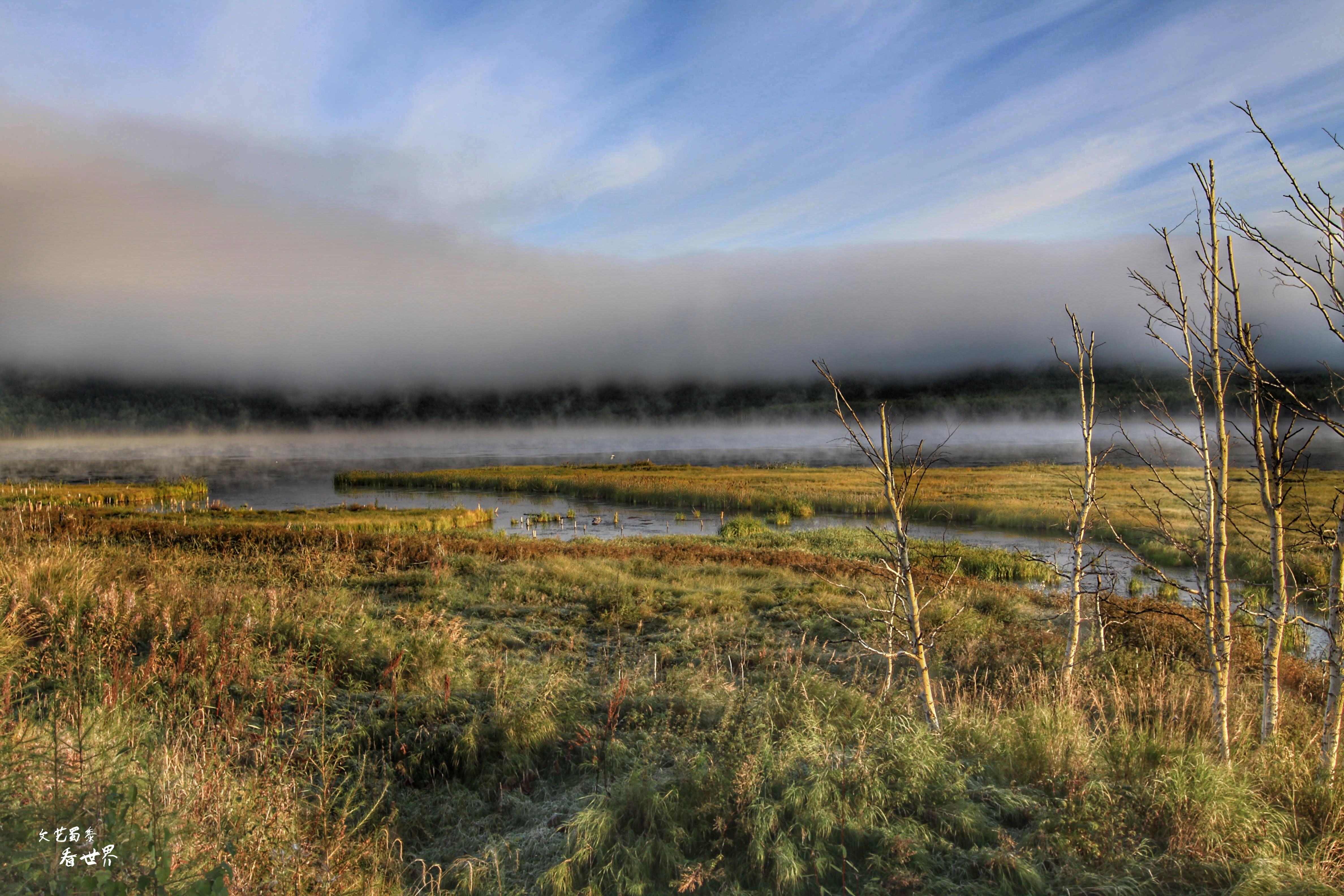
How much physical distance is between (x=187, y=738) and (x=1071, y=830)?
638 centimetres

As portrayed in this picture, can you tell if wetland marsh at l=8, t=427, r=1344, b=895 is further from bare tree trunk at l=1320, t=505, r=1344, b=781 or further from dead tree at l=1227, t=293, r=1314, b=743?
dead tree at l=1227, t=293, r=1314, b=743

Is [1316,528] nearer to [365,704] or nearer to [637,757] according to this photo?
[637,757]

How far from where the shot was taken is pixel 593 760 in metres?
5.56

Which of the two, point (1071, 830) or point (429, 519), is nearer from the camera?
point (1071, 830)

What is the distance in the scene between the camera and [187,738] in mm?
5016

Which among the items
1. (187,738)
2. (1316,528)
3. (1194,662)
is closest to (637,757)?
(187,738)

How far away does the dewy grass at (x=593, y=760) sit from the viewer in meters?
3.67

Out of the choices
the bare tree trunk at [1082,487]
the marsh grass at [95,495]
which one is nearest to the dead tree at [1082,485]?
the bare tree trunk at [1082,487]

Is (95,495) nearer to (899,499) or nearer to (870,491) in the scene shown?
(899,499)

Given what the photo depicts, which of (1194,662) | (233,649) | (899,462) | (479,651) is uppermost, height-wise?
(899,462)

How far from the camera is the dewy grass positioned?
3.67 m

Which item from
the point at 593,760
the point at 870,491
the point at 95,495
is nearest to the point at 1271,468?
the point at 593,760

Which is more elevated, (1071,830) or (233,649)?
(233,649)

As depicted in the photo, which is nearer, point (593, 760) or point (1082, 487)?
point (593, 760)
